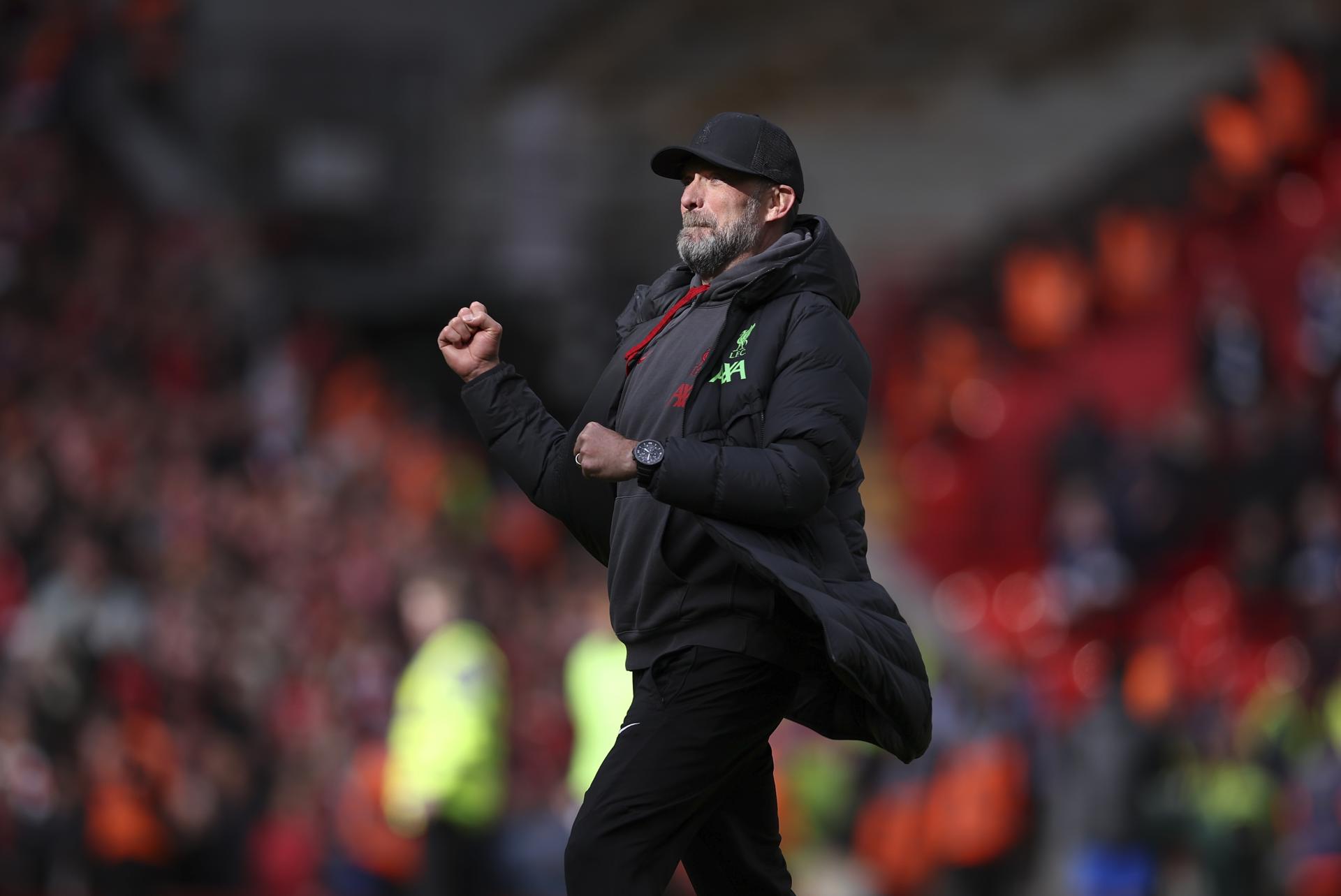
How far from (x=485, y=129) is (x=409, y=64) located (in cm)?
152

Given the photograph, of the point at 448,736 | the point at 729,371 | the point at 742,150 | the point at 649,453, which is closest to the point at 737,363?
the point at 729,371

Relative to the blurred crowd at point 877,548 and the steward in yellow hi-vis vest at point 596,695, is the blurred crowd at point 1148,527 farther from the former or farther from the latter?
the steward in yellow hi-vis vest at point 596,695

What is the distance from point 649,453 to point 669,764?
2.09 feet

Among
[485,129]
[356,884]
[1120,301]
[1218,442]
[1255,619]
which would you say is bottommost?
[356,884]

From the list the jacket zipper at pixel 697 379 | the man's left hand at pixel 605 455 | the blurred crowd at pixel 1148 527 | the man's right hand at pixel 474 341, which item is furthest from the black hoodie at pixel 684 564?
the blurred crowd at pixel 1148 527

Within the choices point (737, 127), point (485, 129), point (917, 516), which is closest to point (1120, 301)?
point (917, 516)

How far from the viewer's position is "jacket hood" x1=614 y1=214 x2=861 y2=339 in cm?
411

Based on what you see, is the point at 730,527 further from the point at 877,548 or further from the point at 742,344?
the point at 877,548

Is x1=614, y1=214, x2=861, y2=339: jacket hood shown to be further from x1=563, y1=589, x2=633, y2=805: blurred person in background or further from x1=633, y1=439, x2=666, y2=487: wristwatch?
x1=563, y1=589, x2=633, y2=805: blurred person in background

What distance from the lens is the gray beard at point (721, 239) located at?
4.21m

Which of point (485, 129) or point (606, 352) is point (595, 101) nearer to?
Result: point (485, 129)

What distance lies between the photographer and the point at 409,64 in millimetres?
19531

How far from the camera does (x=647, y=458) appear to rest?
381 cm

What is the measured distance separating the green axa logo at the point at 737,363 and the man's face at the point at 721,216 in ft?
0.69
